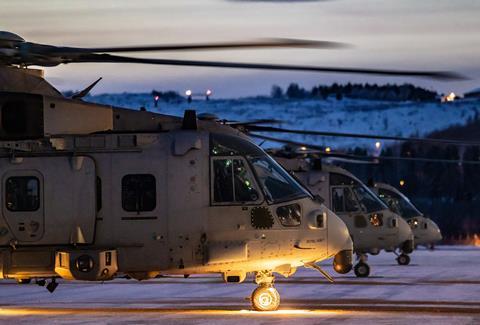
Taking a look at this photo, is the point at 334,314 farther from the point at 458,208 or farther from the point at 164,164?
the point at 458,208

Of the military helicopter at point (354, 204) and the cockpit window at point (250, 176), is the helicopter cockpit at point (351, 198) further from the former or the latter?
the cockpit window at point (250, 176)

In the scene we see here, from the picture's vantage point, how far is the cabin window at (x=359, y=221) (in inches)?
1404

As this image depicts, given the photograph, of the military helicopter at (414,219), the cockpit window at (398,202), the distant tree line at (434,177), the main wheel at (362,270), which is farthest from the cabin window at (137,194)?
the distant tree line at (434,177)

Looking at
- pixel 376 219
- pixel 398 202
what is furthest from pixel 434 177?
pixel 376 219

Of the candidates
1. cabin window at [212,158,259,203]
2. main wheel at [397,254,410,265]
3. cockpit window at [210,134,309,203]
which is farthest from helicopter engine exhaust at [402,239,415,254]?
cabin window at [212,158,259,203]

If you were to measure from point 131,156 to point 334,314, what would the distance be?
4.27 m

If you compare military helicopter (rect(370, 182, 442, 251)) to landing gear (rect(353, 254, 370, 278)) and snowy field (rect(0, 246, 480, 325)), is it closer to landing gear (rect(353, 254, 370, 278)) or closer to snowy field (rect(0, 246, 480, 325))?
snowy field (rect(0, 246, 480, 325))

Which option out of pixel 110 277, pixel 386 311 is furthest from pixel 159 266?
pixel 386 311

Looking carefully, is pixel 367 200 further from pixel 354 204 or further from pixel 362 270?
pixel 362 270

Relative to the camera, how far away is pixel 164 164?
2166cm

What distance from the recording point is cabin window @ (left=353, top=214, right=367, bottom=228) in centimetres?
3566

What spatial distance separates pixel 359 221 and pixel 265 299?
13998 millimetres

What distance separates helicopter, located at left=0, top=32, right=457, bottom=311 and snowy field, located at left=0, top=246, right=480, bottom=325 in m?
0.86

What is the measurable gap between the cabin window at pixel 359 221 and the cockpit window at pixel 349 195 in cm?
21
